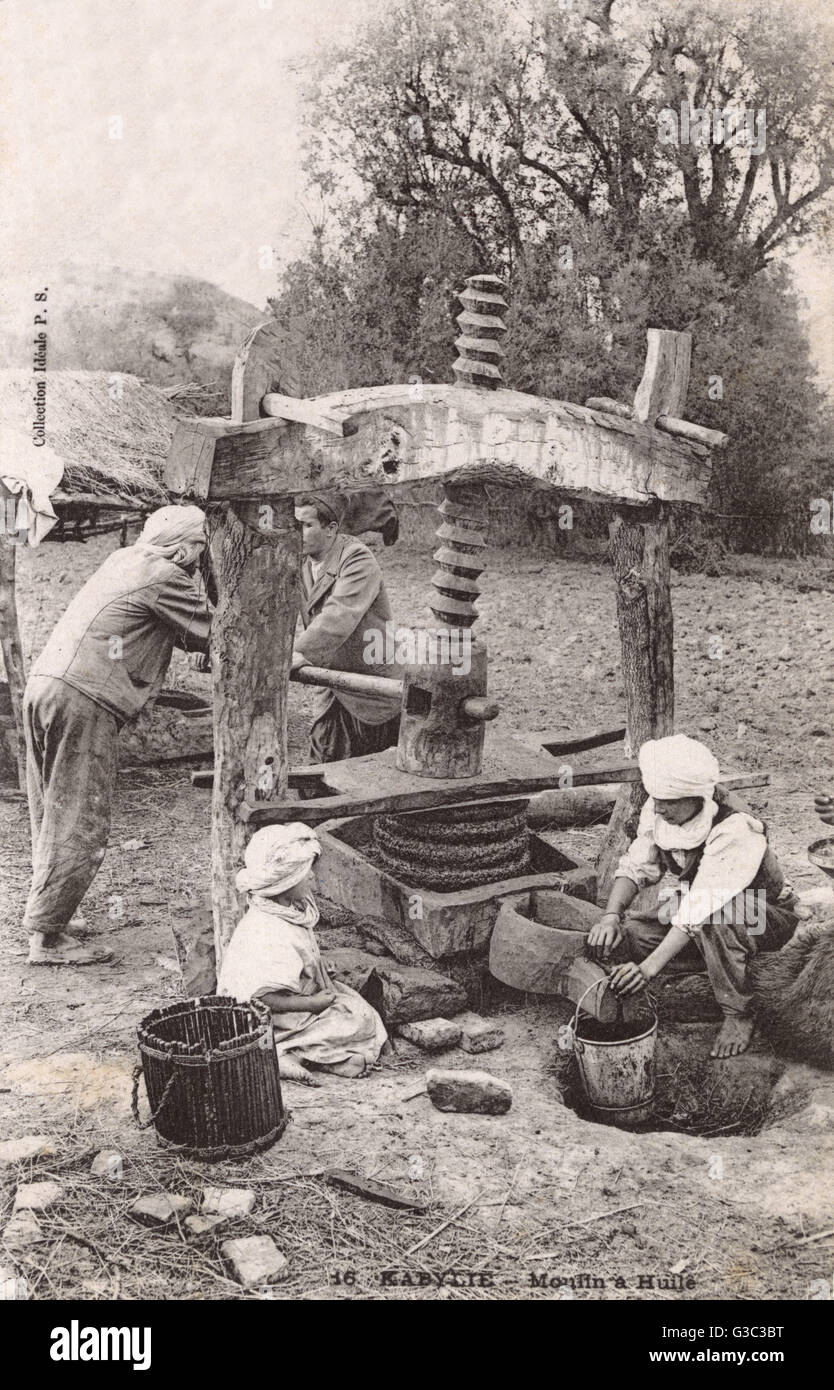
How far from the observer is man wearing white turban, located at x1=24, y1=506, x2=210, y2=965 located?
5.59m

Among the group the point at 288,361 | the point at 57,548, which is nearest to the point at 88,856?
the point at 288,361

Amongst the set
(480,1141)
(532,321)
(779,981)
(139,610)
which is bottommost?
(480,1141)

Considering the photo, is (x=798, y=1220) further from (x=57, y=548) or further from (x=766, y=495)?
(x=57, y=548)

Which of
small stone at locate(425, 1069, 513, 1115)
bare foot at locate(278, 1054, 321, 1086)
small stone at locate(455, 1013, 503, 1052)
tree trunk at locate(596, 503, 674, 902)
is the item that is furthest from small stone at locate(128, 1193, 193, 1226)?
tree trunk at locate(596, 503, 674, 902)

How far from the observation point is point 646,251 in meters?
5.33

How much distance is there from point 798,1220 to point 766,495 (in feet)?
11.3

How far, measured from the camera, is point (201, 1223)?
3.62 metres

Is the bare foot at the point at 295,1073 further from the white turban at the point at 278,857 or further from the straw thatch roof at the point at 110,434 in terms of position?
the straw thatch roof at the point at 110,434

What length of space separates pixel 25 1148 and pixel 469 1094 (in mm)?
1507

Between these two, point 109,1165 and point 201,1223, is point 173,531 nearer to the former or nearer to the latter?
point 109,1165

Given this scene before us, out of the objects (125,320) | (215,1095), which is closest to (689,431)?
(125,320)

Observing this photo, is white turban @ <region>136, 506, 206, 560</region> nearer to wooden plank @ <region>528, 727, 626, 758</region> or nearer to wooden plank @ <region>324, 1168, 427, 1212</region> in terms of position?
wooden plank @ <region>528, 727, 626, 758</region>

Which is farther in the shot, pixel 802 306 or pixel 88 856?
pixel 88 856

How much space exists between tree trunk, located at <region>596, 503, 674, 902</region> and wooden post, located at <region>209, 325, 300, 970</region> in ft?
5.28
